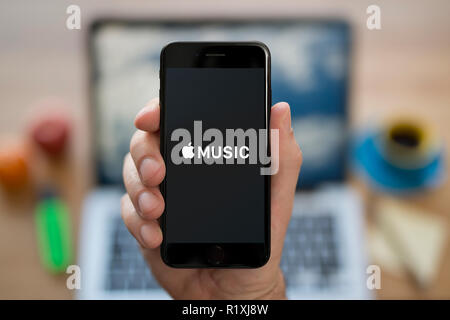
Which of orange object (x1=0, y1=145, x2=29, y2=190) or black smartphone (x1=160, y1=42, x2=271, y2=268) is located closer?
black smartphone (x1=160, y1=42, x2=271, y2=268)

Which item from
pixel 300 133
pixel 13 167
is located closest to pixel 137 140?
pixel 300 133

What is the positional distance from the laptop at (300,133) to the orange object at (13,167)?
0.09 meters

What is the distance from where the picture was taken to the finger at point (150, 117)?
0.28 metres

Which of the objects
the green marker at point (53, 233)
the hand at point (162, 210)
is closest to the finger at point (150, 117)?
the hand at point (162, 210)

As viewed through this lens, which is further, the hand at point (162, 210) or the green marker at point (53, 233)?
the green marker at point (53, 233)

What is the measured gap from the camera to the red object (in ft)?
1.84

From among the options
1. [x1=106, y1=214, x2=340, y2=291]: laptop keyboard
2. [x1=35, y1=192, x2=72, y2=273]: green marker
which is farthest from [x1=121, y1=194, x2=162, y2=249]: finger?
[x1=35, y1=192, x2=72, y2=273]: green marker

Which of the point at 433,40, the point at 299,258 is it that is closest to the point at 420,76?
the point at 433,40

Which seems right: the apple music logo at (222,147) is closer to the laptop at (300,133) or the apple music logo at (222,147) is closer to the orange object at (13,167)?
the laptop at (300,133)

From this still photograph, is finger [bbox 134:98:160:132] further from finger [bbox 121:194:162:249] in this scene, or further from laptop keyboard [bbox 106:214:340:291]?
laptop keyboard [bbox 106:214:340:291]

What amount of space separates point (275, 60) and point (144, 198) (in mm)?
265

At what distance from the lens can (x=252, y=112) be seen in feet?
0.89

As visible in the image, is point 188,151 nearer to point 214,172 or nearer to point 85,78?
point 214,172

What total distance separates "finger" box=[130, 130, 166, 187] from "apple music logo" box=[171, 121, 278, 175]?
1cm
